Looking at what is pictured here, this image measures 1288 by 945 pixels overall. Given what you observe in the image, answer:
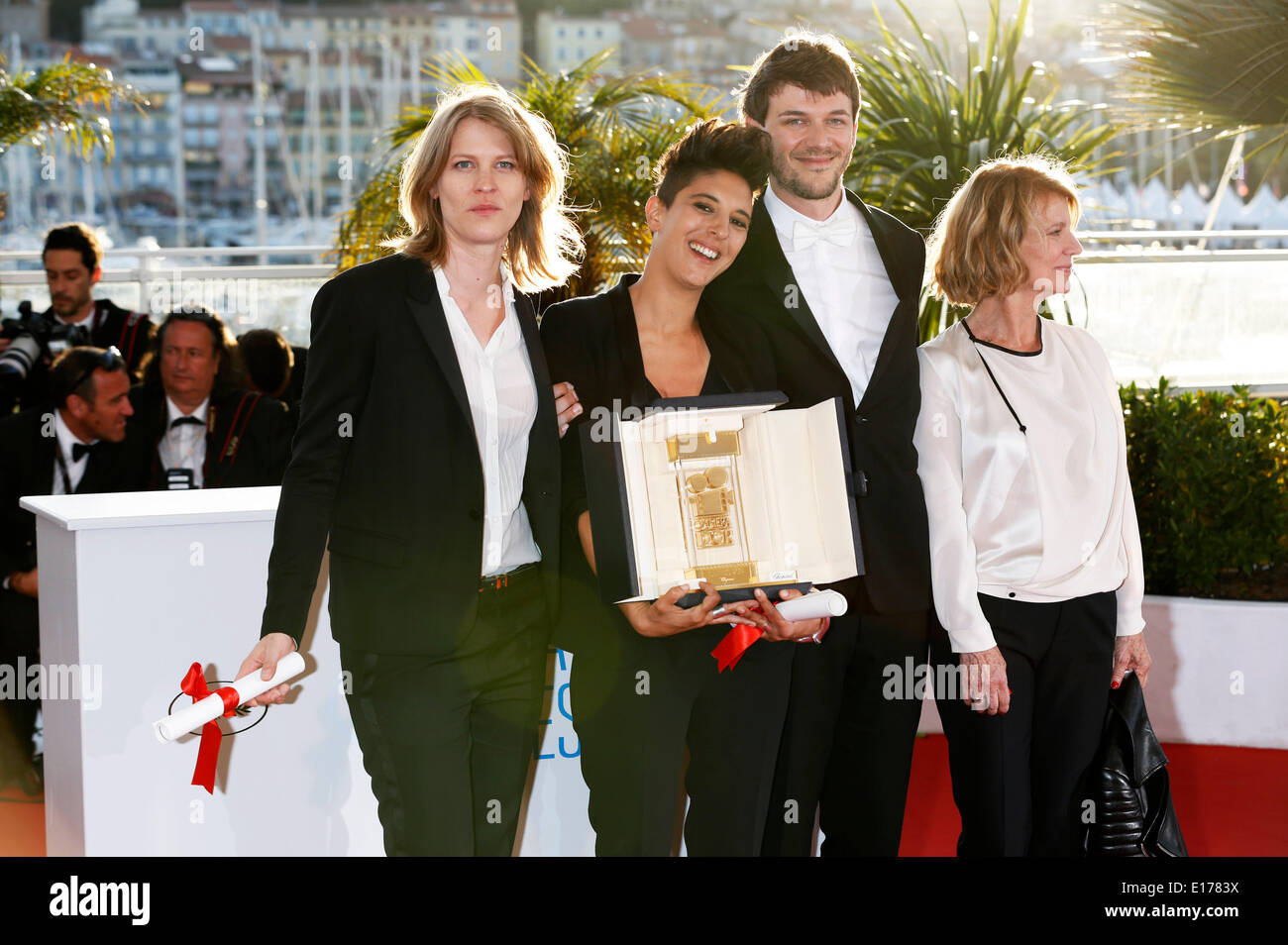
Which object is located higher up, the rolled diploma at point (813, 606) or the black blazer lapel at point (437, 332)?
the black blazer lapel at point (437, 332)

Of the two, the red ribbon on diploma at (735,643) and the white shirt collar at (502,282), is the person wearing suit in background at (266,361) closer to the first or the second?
the white shirt collar at (502,282)

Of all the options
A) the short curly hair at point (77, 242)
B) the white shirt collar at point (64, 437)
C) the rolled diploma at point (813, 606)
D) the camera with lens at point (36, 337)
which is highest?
the short curly hair at point (77, 242)

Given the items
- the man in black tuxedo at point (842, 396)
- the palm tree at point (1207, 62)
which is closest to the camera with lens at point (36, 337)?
the man in black tuxedo at point (842, 396)

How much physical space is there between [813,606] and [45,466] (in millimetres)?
2914

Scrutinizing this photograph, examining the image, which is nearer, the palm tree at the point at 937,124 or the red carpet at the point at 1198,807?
the red carpet at the point at 1198,807

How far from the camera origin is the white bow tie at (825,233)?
7.96ft

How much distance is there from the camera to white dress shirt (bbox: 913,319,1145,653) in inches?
91.0

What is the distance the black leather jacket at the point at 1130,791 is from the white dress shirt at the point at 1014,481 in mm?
277

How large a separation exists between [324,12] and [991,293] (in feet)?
273

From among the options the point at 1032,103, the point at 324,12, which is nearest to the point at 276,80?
the point at 324,12

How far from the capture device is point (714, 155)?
2230 millimetres

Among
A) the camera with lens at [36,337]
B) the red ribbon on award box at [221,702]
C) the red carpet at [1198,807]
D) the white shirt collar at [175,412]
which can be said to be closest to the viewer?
the red ribbon on award box at [221,702]
